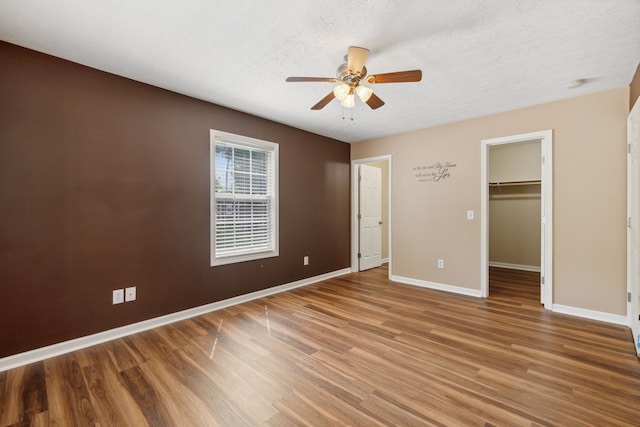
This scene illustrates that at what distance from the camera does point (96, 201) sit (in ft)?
8.31

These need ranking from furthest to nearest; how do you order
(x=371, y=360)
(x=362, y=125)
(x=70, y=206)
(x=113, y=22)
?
(x=362, y=125), (x=70, y=206), (x=371, y=360), (x=113, y=22)

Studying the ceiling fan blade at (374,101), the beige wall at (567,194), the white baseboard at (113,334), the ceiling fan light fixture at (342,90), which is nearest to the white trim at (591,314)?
the beige wall at (567,194)

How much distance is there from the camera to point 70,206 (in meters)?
2.40

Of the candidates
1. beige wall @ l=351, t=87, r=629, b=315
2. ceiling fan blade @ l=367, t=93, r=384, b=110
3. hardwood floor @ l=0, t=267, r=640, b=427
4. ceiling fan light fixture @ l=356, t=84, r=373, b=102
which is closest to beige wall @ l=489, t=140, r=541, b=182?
beige wall @ l=351, t=87, r=629, b=315

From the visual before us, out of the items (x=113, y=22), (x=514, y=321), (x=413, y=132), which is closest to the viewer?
(x=113, y=22)

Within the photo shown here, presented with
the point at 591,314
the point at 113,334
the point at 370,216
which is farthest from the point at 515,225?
the point at 113,334

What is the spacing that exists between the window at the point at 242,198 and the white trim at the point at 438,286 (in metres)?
2.19

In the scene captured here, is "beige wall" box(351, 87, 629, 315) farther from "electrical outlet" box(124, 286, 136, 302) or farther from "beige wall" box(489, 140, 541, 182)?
"electrical outlet" box(124, 286, 136, 302)

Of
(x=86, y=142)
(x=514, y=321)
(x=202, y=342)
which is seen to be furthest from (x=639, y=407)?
(x=86, y=142)

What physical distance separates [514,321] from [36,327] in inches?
177

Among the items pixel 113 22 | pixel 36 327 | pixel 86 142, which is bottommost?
pixel 36 327

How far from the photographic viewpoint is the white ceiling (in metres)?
1.77

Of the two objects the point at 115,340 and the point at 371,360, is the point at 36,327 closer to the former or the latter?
the point at 115,340

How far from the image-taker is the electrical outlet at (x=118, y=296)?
2623 millimetres
